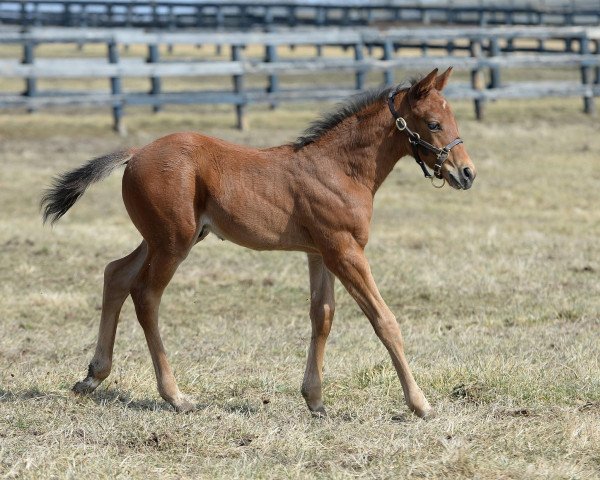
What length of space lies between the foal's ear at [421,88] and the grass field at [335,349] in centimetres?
163

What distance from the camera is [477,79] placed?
21.1m

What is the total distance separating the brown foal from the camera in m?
5.55

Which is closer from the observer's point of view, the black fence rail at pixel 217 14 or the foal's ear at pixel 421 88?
the foal's ear at pixel 421 88

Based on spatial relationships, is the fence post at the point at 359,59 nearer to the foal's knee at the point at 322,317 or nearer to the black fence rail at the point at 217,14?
the black fence rail at the point at 217,14

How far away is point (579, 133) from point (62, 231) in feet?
36.1

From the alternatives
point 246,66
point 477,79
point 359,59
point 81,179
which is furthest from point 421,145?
point 477,79

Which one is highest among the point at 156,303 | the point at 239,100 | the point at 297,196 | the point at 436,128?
the point at 436,128

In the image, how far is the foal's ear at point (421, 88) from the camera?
565 cm

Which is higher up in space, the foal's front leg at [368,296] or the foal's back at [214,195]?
the foal's back at [214,195]

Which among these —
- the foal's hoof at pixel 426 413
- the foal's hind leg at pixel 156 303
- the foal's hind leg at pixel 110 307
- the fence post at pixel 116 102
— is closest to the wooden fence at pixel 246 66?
the fence post at pixel 116 102

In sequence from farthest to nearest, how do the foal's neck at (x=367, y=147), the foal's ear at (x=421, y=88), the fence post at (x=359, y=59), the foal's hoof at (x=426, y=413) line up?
the fence post at (x=359, y=59), the foal's neck at (x=367, y=147), the foal's ear at (x=421, y=88), the foal's hoof at (x=426, y=413)

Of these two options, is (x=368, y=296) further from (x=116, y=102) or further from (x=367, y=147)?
(x=116, y=102)

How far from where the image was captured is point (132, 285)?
5766mm

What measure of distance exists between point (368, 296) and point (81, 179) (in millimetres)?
1717
